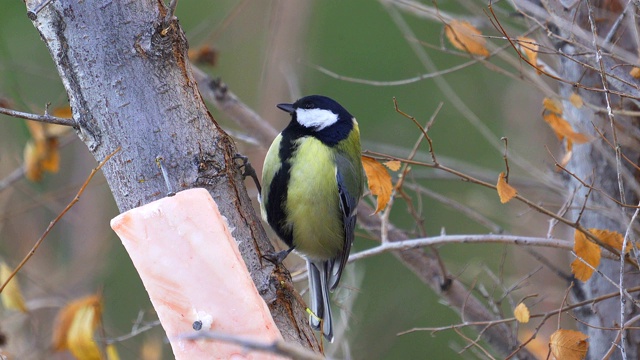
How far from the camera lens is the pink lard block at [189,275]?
5.11 feet

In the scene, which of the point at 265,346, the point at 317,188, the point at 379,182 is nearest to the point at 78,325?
the point at 317,188

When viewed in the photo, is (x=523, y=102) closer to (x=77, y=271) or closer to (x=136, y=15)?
(x=77, y=271)

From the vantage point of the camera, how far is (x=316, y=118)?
2.80m

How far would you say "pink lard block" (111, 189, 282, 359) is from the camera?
156cm

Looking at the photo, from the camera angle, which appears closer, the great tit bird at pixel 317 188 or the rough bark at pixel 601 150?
the rough bark at pixel 601 150

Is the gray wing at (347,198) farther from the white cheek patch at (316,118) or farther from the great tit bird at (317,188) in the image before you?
the white cheek patch at (316,118)

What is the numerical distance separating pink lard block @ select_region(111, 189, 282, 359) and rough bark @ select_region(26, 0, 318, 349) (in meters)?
0.14

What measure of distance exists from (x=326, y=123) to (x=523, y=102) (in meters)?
2.91

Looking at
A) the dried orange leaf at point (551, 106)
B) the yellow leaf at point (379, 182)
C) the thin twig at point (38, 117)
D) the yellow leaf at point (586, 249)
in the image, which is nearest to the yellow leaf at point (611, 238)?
the yellow leaf at point (586, 249)

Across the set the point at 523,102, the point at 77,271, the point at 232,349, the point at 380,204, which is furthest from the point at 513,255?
the point at 232,349

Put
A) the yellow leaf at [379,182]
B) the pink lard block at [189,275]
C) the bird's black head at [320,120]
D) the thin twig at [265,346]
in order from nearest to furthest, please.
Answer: the thin twig at [265,346], the pink lard block at [189,275], the yellow leaf at [379,182], the bird's black head at [320,120]

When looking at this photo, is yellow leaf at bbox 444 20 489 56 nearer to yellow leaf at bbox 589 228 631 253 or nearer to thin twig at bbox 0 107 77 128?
yellow leaf at bbox 589 228 631 253

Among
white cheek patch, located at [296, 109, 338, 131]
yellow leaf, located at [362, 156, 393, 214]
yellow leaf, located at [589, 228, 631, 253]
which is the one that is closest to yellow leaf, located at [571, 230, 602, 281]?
yellow leaf, located at [589, 228, 631, 253]

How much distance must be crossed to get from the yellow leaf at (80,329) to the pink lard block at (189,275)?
31.6 inches
